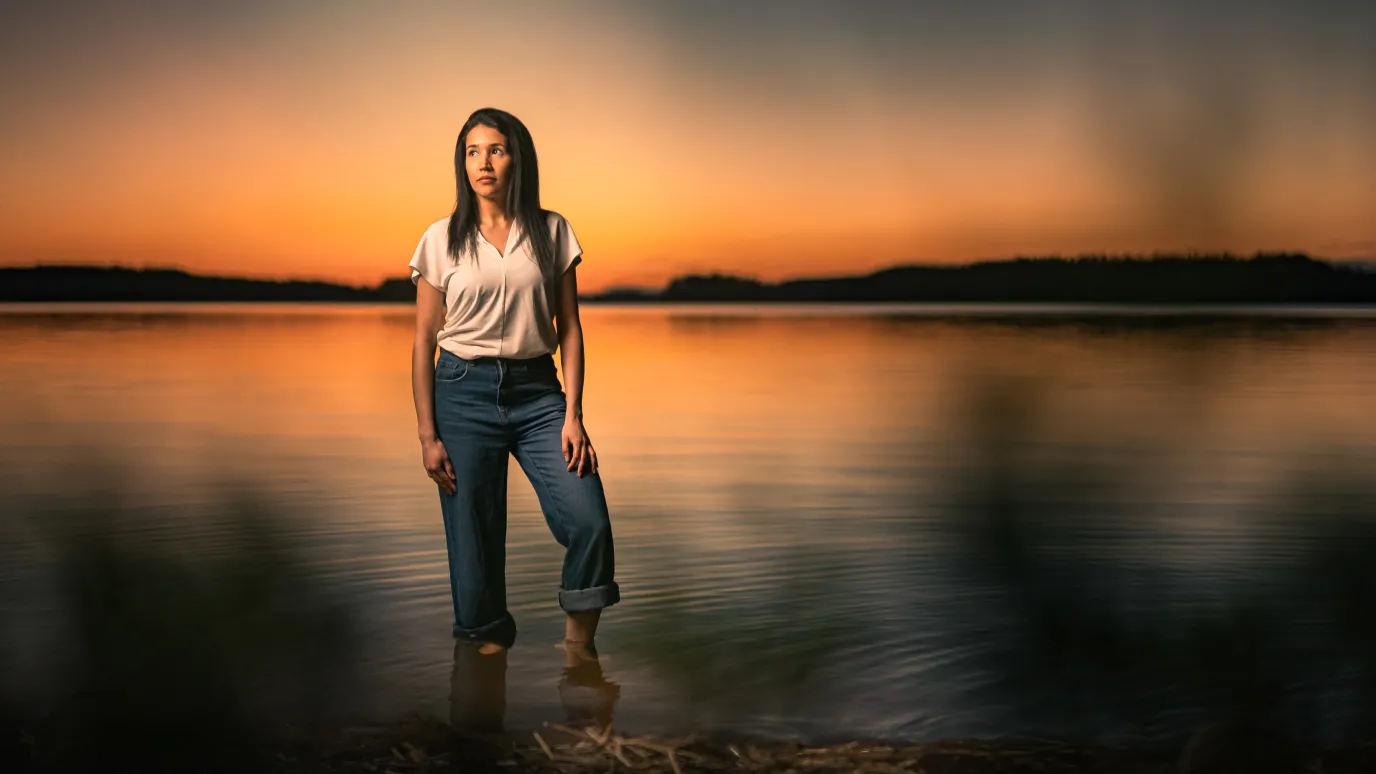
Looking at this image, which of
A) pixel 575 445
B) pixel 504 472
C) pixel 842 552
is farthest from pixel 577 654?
pixel 842 552

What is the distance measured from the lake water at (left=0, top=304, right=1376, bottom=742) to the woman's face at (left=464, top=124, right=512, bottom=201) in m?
1.74

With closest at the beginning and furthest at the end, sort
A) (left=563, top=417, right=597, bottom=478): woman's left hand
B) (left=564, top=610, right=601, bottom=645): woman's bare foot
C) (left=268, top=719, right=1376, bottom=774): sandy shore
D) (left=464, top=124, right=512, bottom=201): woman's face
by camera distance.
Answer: (left=268, top=719, right=1376, bottom=774): sandy shore < (left=464, top=124, right=512, bottom=201): woman's face < (left=563, top=417, right=597, bottom=478): woman's left hand < (left=564, top=610, right=601, bottom=645): woman's bare foot

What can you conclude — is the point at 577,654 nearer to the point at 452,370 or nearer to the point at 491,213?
the point at 452,370

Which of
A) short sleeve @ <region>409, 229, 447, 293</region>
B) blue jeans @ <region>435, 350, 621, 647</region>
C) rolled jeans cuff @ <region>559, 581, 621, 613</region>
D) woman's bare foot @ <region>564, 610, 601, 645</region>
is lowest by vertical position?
woman's bare foot @ <region>564, 610, 601, 645</region>

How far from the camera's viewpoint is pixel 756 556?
8703 millimetres

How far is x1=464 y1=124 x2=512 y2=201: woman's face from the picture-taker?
5535mm

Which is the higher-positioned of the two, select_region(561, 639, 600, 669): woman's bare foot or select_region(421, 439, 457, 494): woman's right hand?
select_region(421, 439, 457, 494): woman's right hand

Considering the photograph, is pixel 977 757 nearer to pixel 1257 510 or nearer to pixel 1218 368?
pixel 1257 510

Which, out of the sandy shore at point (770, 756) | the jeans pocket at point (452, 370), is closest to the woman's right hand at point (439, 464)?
the jeans pocket at point (452, 370)

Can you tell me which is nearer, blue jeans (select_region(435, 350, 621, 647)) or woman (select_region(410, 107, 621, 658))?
woman (select_region(410, 107, 621, 658))

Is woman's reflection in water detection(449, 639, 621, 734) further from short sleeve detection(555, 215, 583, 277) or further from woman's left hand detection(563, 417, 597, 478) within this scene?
short sleeve detection(555, 215, 583, 277)

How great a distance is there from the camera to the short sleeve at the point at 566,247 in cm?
564

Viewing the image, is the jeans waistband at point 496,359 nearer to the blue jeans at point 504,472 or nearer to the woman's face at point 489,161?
the blue jeans at point 504,472

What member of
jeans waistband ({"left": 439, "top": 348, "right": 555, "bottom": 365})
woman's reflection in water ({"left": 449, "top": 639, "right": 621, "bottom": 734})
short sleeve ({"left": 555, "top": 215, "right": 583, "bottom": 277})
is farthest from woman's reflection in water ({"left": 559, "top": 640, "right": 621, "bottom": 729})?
short sleeve ({"left": 555, "top": 215, "right": 583, "bottom": 277})
